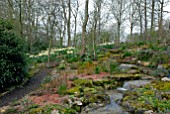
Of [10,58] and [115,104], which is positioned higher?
[10,58]

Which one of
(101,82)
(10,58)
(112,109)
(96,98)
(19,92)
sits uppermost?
(10,58)

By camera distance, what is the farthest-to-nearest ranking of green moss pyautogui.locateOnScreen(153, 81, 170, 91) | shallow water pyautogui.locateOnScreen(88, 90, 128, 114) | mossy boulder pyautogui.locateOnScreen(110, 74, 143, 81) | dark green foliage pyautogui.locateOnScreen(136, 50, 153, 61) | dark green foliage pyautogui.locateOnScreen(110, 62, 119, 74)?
dark green foliage pyautogui.locateOnScreen(136, 50, 153, 61), dark green foliage pyautogui.locateOnScreen(110, 62, 119, 74), mossy boulder pyautogui.locateOnScreen(110, 74, 143, 81), green moss pyautogui.locateOnScreen(153, 81, 170, 91), shallow water pyautogui.locateOnScreen(88, 90, 128, 114)

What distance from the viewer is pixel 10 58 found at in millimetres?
11102

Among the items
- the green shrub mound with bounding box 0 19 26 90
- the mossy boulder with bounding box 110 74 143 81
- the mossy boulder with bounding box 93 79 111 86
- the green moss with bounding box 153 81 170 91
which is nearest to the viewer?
the green moss with bounding box 153 81 170 91

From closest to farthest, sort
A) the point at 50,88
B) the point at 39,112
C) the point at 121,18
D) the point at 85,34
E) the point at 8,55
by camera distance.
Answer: the point at 39,112, the point at 50,88, the point at 8,55, the point at 85,34, the point at 121,18

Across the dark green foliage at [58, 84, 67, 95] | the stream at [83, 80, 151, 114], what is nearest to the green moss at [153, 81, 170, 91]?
the stream at [83, 80, 151, 114]

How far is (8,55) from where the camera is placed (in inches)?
432

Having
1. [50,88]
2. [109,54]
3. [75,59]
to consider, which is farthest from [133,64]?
[50,88]

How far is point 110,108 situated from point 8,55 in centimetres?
593

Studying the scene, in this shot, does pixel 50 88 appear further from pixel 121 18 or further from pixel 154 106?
pixel 121 18

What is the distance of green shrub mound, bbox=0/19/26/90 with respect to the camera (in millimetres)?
10633

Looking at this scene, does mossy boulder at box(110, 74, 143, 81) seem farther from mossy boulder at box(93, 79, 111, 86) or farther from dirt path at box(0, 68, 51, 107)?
dirt path at box(0, 68, 51, 107)

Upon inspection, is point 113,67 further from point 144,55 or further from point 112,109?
point 112,109

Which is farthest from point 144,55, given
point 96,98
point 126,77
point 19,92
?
point 19,92
